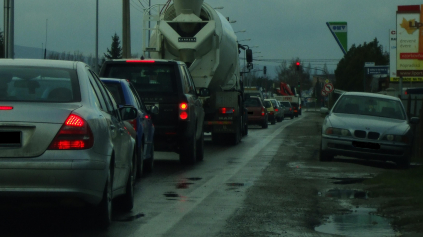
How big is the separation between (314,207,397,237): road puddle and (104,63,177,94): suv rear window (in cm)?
680

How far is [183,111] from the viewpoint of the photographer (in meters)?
15.4

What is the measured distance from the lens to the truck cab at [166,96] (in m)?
15.4

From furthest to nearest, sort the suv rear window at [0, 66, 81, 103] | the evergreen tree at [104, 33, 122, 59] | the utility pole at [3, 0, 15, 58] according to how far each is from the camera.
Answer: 1. the evergreen tree at [104, 33, 122, 59]
2. the utility pole at [3, 0, 15, 58]
3. the suv rear window at [0, 66, 81, 103]

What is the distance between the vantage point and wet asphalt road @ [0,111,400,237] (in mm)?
7859

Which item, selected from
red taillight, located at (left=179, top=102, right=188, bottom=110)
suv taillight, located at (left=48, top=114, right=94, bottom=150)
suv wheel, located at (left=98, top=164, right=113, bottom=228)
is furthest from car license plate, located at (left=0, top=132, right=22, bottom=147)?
red taillight, located at (left=179, top=102, right=188, bottom=110)

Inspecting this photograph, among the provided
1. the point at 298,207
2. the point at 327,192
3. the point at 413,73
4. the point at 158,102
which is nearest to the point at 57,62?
the point at 298,207

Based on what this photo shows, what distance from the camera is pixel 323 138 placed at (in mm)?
16953

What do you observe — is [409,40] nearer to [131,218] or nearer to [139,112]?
[139,112]

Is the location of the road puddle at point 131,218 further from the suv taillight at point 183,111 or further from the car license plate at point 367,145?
the car license plate at point 367,145

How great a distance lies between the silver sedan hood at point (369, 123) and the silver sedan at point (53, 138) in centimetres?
984

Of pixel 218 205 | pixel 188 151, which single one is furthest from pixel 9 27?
pixel 218 205

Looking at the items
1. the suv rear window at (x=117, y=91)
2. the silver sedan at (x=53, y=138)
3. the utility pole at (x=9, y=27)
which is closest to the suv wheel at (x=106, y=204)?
the silver sedan at (x=53, y=138)

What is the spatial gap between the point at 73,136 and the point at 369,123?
10907 mm

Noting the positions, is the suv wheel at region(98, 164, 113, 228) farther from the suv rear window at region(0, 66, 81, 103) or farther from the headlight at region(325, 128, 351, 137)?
the headlight at region(325, 128, 351, 137)
